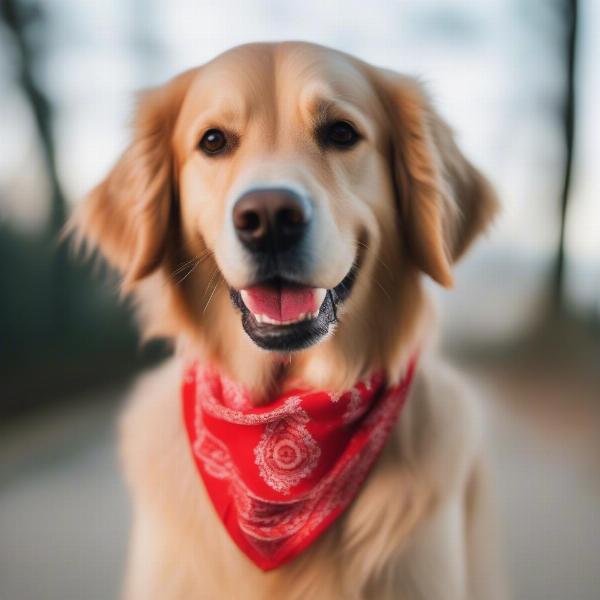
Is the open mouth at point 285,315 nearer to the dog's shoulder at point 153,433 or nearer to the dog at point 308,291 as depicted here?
the dog at point 308,291

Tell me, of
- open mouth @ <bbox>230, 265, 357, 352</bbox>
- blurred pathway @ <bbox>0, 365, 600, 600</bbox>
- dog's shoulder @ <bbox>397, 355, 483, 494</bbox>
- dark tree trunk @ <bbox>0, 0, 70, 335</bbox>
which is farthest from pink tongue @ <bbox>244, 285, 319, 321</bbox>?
dark tree trunk @ <bbox>0, 0, 70, 335</bbox>

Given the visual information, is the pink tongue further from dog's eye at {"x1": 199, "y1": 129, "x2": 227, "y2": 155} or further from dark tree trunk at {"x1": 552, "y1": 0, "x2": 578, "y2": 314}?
dark tree trunk at {"x1": 552, "y1": 0, "x2": 578, "y2": 314}

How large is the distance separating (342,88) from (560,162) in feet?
3.24

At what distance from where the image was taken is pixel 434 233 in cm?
81

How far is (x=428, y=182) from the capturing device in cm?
81

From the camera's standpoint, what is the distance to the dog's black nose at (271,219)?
0.61 meters

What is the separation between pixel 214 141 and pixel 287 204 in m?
0.23

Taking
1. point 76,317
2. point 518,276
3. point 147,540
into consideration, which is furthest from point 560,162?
point 76,317

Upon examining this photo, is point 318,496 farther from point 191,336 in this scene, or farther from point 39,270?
point 39,270

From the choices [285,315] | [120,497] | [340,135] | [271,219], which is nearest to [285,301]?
[285,315]

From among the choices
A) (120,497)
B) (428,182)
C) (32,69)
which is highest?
(32,69)

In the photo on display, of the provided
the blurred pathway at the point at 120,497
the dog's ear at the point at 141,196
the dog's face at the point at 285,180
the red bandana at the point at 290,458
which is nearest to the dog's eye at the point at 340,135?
the dog's face at the point at 285,180

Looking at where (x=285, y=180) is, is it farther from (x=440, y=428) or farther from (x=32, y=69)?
(x=32, y=69)

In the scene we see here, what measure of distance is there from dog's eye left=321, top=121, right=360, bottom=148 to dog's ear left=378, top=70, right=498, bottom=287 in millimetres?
94
